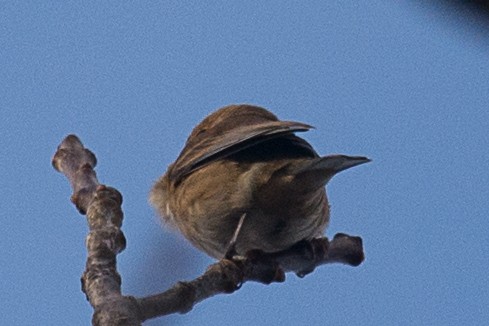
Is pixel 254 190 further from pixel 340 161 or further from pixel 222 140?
pixel 340 161

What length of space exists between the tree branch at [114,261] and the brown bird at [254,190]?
227 mm

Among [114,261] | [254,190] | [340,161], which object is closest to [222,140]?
[254,190]

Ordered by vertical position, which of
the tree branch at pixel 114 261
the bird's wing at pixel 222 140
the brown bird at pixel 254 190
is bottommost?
the tree branch at pixel 114 261

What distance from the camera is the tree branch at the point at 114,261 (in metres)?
1.93

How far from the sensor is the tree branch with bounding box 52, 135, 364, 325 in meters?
1.93

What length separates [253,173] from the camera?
4.37 m

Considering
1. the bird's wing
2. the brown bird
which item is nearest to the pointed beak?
the brown bird

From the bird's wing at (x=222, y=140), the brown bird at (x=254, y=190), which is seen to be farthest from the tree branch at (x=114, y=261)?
the bird's wing at (x=222, y=140)

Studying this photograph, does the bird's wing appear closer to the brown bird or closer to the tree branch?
the brown bird

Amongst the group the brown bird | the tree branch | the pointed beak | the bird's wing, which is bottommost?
the tree branch

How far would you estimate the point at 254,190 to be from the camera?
4.35 m

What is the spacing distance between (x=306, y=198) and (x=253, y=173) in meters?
0.37

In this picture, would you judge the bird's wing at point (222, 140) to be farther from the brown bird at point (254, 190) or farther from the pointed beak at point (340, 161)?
the pointed beak at point (340, 161)

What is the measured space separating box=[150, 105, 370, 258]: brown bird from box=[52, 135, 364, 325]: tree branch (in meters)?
0.23
